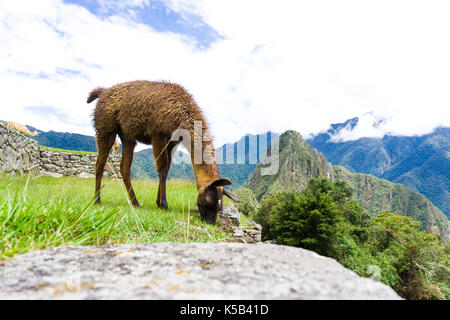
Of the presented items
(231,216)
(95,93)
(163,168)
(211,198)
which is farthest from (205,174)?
(95,93)

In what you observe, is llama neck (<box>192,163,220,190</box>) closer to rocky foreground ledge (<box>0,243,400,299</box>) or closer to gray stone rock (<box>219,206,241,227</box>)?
gray stone rock (<box>219,206,241,227</box>)

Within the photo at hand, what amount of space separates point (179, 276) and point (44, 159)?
1714 centimetres

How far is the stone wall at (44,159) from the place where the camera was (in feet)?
36.4

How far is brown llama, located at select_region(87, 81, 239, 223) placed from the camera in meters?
5.40

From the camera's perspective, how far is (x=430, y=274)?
36.8 m

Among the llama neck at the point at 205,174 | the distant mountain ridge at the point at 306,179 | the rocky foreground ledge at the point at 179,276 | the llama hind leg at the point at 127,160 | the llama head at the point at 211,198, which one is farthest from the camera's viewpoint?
the distant mountain ridge at the point at 306,179

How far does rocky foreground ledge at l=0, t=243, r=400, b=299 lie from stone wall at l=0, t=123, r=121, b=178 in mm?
11645

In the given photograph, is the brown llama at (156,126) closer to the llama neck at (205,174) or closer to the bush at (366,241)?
the llama neck at (205,174)

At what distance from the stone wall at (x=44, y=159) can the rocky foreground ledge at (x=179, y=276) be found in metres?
11.6

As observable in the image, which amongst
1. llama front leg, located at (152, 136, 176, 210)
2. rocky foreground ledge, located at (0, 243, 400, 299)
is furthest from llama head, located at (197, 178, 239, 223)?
rocky foreground ledge, located at (0, 243, 400, 299)

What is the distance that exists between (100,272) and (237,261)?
0.61m

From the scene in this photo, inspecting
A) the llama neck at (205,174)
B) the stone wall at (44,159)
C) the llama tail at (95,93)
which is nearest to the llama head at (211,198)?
the llama neck at (205,174)
